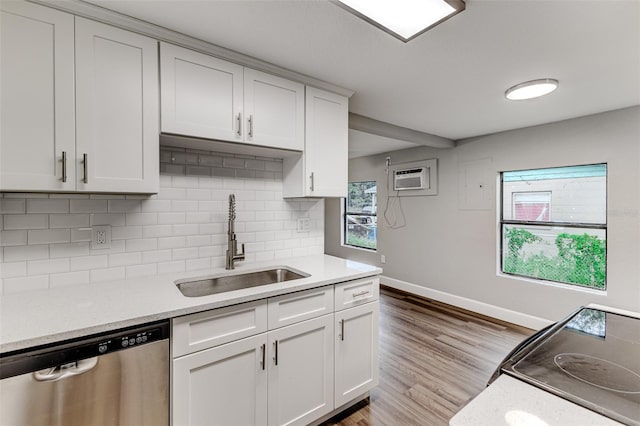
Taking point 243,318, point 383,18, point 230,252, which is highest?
point 383,18

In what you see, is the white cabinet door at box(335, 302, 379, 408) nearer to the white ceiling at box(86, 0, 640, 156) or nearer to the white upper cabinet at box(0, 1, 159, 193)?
the white upper cabinet at box(0, 1, 159, 193)

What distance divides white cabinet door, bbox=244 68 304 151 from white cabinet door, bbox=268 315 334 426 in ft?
3.94

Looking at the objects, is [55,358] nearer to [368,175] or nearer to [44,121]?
[44,121]

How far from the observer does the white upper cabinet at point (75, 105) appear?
1227mm

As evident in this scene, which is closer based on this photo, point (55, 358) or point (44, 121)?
point (55, 358)

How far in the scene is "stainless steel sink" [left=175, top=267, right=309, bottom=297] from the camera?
1.76 m

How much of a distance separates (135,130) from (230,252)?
91cm

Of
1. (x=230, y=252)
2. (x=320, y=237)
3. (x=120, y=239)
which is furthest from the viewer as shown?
(x=320, y=237)

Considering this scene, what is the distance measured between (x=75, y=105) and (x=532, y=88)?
2.88m

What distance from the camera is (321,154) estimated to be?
2182 millimetres

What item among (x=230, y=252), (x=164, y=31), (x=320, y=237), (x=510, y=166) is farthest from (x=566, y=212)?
(x=164, y=31)

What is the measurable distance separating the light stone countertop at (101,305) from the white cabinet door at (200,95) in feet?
2.90

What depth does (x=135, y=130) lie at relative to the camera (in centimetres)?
149

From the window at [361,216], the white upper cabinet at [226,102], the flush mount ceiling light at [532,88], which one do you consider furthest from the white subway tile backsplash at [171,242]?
the window at [361,216]
